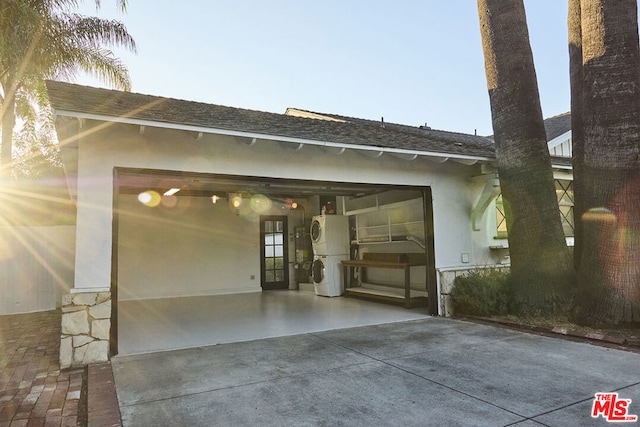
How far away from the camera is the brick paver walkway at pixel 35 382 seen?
9.79 feet

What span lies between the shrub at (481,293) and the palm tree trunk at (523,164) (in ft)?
0.85

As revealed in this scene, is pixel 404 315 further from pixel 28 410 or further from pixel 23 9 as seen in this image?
pixel 23 9

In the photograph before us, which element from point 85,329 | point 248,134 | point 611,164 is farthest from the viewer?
point 611,164

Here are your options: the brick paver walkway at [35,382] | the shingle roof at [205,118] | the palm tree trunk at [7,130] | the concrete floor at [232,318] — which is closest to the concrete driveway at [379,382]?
the brick paver walkway at [35,382]

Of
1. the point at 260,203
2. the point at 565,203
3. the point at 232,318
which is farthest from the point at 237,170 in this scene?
the point at 565,203

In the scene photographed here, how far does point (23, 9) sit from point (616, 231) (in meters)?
13.0

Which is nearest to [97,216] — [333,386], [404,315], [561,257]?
[333,386]

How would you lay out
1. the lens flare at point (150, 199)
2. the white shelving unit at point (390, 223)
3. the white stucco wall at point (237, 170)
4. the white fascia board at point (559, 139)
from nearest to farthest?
the white stucco wall at point (237, 170), the white shelving unit at point (390, 223), the white fascia board at point (559, 139), the lens flare at point (150, 199)

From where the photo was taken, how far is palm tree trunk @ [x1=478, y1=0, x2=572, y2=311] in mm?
5777

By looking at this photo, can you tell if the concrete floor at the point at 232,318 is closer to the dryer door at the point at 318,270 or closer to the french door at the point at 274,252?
the dryer door at the point at 318,270

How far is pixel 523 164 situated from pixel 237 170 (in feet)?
14.0

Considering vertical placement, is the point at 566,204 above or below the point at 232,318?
above

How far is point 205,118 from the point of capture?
202 inches

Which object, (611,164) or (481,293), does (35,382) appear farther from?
(611,164)
